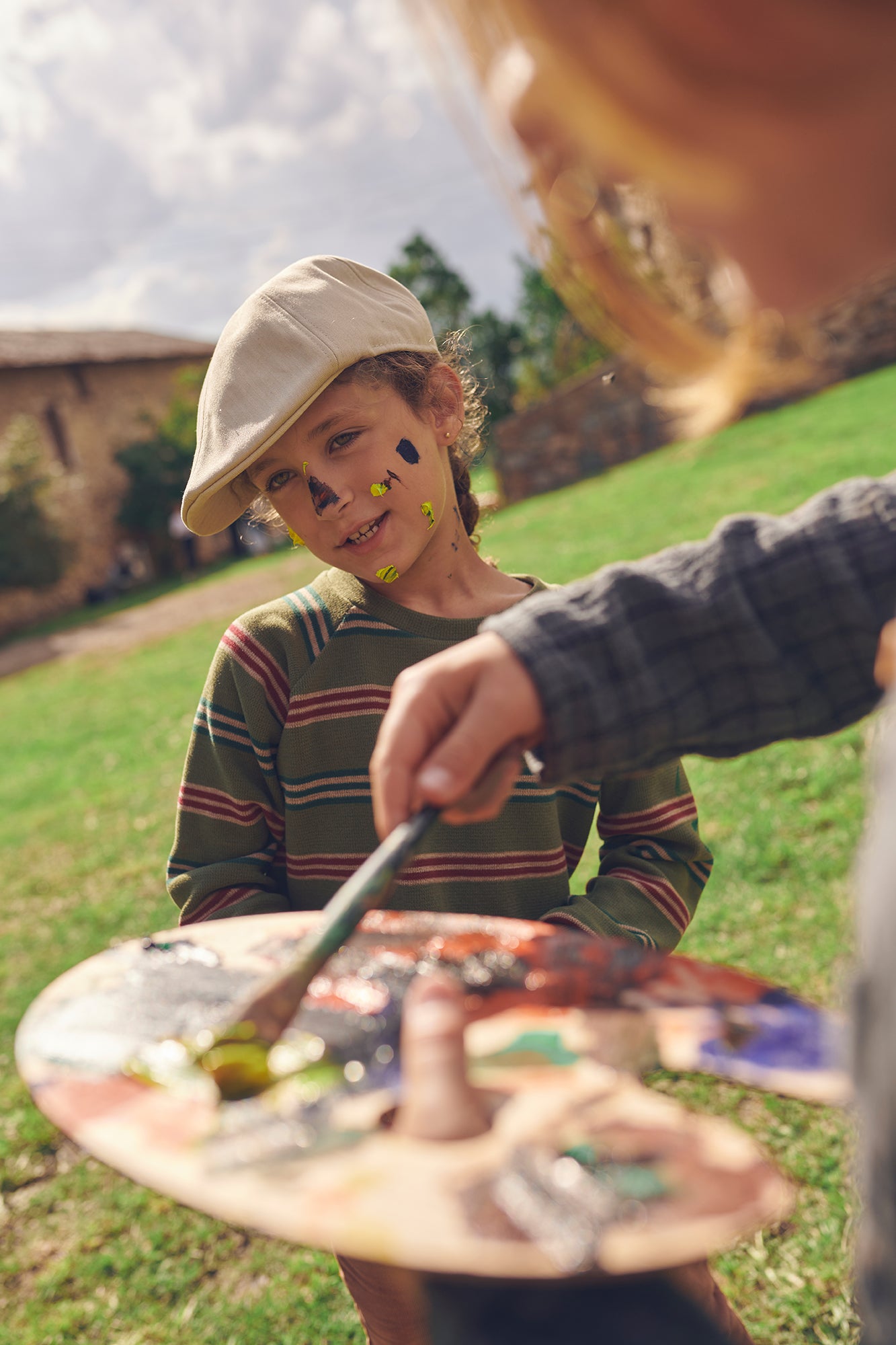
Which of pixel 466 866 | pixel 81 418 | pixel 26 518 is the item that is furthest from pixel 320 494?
pixel 81 418

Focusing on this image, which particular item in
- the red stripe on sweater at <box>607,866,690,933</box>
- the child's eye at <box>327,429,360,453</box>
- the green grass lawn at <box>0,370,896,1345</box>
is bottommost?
the green grass lawn at <box>0,370,896,1345</box>

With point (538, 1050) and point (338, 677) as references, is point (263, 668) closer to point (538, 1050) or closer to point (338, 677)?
point (338, 677)

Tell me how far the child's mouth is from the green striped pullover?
11cm

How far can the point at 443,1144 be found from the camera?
2.68ft

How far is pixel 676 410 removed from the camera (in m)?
1.23

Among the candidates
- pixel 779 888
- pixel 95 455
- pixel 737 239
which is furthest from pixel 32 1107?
pixel 95 455

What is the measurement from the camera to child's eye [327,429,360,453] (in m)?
1.80

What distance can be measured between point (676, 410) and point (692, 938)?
2582 millimetres

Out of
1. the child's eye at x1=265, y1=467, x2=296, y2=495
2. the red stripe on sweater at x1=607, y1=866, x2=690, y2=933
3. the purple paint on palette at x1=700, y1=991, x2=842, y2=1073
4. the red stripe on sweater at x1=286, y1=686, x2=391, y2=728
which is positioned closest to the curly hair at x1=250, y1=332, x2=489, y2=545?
the child's eye at x1=265, y1=467, x2=296, y2=495

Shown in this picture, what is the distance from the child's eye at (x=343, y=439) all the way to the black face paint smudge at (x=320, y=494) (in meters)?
0.06

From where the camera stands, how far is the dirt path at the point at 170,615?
46.8 ft

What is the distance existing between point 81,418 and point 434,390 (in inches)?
996

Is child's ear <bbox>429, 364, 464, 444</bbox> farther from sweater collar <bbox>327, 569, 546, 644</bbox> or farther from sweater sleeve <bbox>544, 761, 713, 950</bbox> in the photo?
sweater sleeve <bbox>544, 761, 713, 950</bbox>

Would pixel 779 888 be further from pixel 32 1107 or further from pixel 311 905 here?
pixel 32 1107
